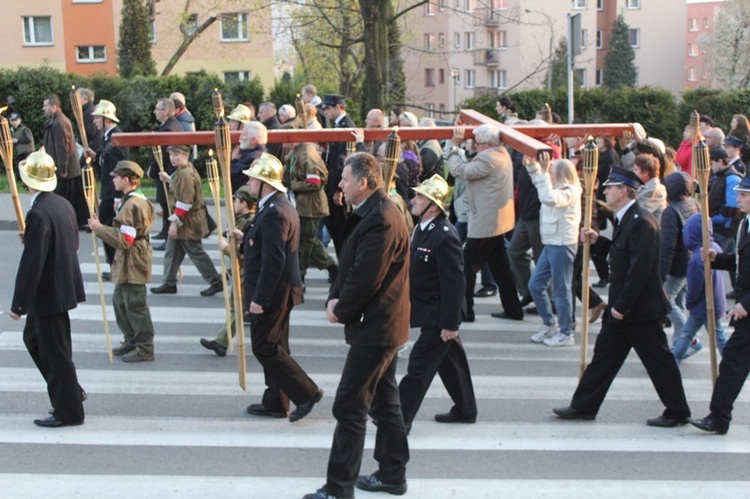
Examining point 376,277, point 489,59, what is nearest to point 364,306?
point 376,277

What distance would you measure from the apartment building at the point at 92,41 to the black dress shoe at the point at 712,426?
43.0 metres

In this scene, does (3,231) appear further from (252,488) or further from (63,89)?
(252,488)

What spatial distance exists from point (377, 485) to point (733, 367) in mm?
2656

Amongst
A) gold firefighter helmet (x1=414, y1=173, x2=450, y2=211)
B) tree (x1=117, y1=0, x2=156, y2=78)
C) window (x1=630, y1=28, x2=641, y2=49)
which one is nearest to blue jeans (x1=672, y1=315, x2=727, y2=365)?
gold firefighter helmet (x1=414, y1=173, x2=450, y2=211)

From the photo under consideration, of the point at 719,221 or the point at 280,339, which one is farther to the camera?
the point at 719,221

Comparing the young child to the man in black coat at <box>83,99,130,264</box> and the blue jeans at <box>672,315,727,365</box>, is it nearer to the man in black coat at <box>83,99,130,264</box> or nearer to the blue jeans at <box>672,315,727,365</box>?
the blue jeans at <box>672,315,727,365</box>

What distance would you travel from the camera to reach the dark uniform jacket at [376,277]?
19.2 feet

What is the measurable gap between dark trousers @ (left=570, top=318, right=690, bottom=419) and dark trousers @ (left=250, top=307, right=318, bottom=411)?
2016 millimetres

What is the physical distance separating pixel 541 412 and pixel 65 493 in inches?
140

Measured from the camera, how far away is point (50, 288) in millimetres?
7074

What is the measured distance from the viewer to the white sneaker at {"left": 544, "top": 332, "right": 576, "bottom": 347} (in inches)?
384

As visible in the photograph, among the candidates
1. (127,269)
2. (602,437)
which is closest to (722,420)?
(602,437)

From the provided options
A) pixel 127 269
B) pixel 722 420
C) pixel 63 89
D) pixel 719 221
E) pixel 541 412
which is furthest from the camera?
pixel 63 89

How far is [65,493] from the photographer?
607cm
